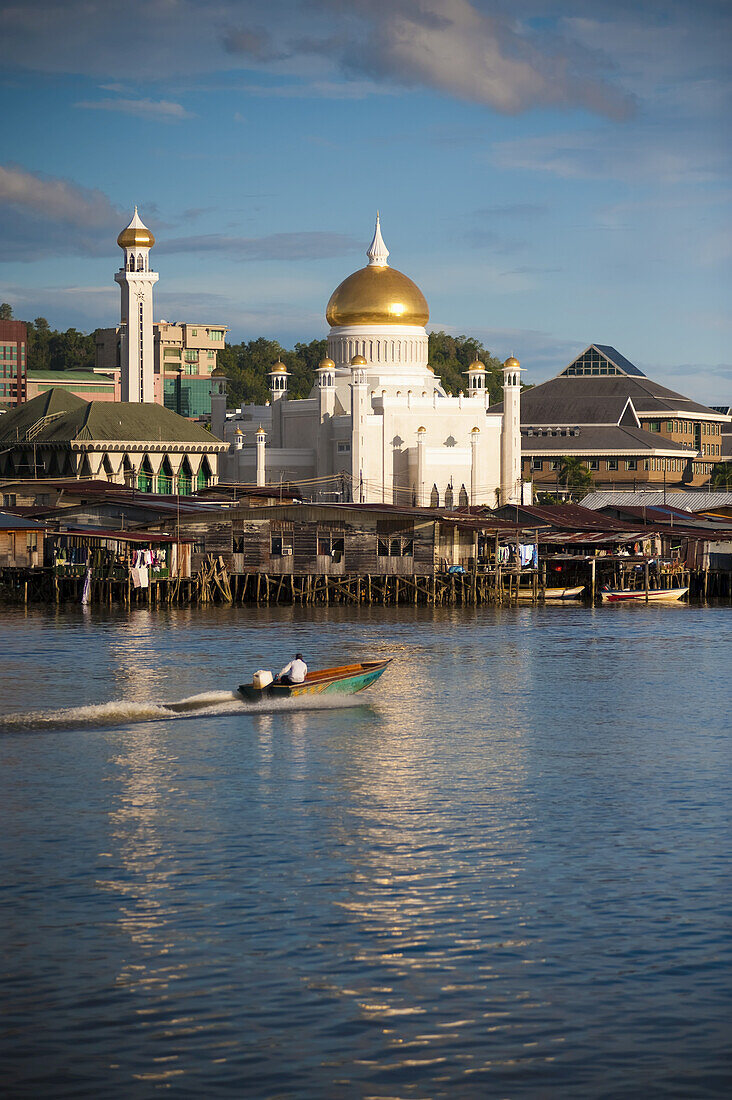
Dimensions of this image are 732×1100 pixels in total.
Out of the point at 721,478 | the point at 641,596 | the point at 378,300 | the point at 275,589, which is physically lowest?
the point at 641,596

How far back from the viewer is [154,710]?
39.5 meters

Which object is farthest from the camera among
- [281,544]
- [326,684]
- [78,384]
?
[78,384]

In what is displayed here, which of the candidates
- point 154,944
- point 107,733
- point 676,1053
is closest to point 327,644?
point 107,733

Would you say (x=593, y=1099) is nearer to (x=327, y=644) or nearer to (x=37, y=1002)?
(x=37, y=1002)

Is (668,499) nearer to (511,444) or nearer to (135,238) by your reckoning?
(511,444)

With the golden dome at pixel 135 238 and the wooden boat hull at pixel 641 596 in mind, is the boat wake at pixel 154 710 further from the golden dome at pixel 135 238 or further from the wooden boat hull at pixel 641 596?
the golden dome at pixel 135 238

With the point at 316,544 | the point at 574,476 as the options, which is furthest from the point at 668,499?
the point at 316,544

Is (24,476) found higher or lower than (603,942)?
higher

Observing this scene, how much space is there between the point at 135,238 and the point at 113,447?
2133 centimetres

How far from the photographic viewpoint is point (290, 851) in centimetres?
2478

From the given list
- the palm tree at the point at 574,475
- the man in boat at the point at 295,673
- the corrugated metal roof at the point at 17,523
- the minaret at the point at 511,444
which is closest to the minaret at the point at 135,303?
the minaret at the point at 511,444

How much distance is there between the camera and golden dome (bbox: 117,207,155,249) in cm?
12250

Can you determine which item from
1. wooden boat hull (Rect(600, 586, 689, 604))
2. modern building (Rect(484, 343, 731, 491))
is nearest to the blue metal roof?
modern building (Rect(484, 343, 731, 491))

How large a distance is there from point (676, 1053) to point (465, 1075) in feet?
8.10
